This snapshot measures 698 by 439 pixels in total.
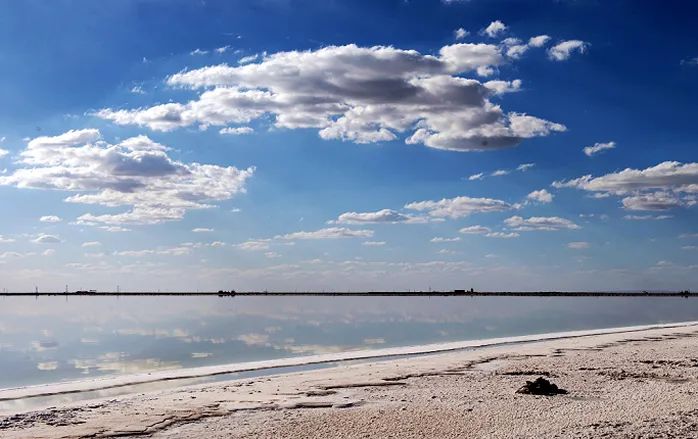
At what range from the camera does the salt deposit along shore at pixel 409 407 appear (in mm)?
14768

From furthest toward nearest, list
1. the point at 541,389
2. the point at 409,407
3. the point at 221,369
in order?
the point at 221,369, the point at 541,389, the point at 409,407

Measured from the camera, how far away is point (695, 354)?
94.5ft

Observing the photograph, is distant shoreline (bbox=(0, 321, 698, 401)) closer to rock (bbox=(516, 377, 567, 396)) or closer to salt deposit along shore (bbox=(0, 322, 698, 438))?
salt deposit along shore (bbox=(0, 322, 698, 438))

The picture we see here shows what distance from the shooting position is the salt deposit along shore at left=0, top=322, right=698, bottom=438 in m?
14.8

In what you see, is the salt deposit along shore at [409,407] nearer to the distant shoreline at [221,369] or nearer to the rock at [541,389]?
the rock at [541,389]

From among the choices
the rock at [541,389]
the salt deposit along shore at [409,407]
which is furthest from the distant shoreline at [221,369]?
the rock at [541,389]

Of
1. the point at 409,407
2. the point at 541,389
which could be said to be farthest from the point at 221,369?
the point at 541,389

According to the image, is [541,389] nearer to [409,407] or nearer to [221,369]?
[409,407]

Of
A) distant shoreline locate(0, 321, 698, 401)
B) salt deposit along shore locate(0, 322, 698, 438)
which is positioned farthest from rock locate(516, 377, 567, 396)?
distant shoreline locate(0, 321, 698, 401)

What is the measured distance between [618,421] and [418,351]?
779 inches

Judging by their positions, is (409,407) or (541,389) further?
(541,389)

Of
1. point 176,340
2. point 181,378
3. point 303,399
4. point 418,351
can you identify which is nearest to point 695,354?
point 418,351

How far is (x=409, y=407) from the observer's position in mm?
17453

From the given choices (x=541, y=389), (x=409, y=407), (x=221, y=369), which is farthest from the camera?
(x=221, y=369)
